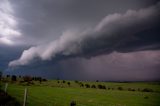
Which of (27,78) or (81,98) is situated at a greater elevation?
(27,78)

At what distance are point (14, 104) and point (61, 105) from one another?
13.5 metres

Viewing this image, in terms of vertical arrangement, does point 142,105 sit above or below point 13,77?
below

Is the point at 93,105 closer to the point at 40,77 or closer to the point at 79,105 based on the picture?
the point at 79,105

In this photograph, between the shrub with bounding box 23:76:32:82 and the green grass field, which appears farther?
the shrub with bounding box 23:76:32:82

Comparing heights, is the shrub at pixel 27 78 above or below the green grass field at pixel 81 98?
above

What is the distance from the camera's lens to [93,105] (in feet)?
157

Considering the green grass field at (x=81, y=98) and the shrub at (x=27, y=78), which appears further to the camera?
the shrub at (x=27, y=78)

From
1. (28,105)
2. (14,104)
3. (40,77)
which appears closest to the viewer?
(14,104)

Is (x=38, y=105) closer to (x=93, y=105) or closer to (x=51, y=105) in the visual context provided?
(x=51, y=105)

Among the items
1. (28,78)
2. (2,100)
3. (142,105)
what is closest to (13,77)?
(28,78)

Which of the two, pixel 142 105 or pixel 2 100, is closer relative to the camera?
pixel 2 100

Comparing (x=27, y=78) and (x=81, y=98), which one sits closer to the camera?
(x=81, y=98)

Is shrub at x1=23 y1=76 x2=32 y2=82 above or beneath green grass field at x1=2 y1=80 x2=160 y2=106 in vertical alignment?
above

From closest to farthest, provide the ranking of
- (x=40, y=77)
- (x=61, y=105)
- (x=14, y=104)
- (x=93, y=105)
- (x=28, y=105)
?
(x=14, y=104)
(x=28, y=105)
(x=61, y=105)
(x=93, y=105)
(x=40, y=77)
